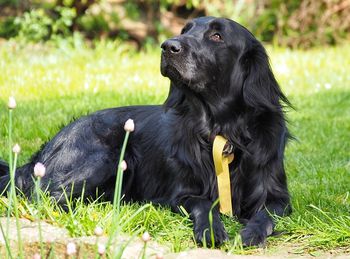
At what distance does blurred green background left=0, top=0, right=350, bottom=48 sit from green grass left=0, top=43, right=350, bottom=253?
48 cm

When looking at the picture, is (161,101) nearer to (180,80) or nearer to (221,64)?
(221,64)

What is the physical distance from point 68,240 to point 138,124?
1.62 meters

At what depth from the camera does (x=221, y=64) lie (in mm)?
4188

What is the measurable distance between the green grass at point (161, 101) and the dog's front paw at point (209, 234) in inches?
1.9

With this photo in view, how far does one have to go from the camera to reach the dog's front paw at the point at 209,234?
3641 millimetres

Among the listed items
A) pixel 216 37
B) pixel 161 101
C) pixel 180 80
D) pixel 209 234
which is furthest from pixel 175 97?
pixel 161 101

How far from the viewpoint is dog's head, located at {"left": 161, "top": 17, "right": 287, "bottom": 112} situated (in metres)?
4.02

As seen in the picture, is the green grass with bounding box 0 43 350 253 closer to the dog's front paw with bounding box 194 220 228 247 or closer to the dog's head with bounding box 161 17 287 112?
the dog's front paw with bounding box 194 220 228 247

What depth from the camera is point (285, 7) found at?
12789 mm

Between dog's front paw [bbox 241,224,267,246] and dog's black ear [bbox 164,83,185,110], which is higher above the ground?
dog's black ear [bbox 164,83,185,110]

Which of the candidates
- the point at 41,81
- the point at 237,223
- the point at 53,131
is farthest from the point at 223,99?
the point at 41,81

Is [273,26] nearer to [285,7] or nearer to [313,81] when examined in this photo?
[285,7]

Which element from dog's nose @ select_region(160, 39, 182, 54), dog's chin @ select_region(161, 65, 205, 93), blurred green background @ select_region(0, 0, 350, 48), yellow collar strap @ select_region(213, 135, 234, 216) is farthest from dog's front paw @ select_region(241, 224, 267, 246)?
blurred green background @ select_region(0, 0, 350, 48)

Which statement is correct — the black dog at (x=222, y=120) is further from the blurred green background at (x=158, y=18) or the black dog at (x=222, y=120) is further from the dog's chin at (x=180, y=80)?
the blurred green background at (x=158, y=18)
